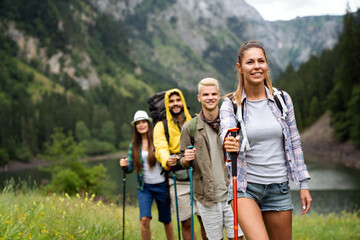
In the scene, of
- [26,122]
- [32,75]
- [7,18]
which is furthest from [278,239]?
[7,18]

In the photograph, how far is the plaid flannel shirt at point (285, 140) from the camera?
9.71 feet

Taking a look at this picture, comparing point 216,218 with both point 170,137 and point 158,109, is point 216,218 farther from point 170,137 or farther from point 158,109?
point 158,109

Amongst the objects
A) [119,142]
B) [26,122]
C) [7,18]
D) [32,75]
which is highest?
[7,18]

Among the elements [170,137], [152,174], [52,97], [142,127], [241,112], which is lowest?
[152,174]

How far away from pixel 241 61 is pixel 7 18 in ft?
693

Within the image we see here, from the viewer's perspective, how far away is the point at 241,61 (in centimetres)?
318

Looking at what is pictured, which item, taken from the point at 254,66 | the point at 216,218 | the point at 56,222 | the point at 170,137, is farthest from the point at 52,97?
the point at 254,66

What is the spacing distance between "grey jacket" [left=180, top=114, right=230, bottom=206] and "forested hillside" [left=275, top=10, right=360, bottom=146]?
93.8 feet

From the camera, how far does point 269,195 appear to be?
3.00 m

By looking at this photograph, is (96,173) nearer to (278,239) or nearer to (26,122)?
(278,239)

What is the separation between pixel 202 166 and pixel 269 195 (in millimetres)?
1601

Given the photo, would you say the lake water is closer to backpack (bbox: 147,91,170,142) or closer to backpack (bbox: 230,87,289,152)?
backpack (bbox: 147,91,170,142)

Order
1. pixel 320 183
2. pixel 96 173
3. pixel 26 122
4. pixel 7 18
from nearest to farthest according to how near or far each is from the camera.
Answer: pixel 96 173, pixel 320 183, pixel 26 122, pixel 7 18

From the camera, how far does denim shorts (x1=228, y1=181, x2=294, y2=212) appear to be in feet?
9.71
